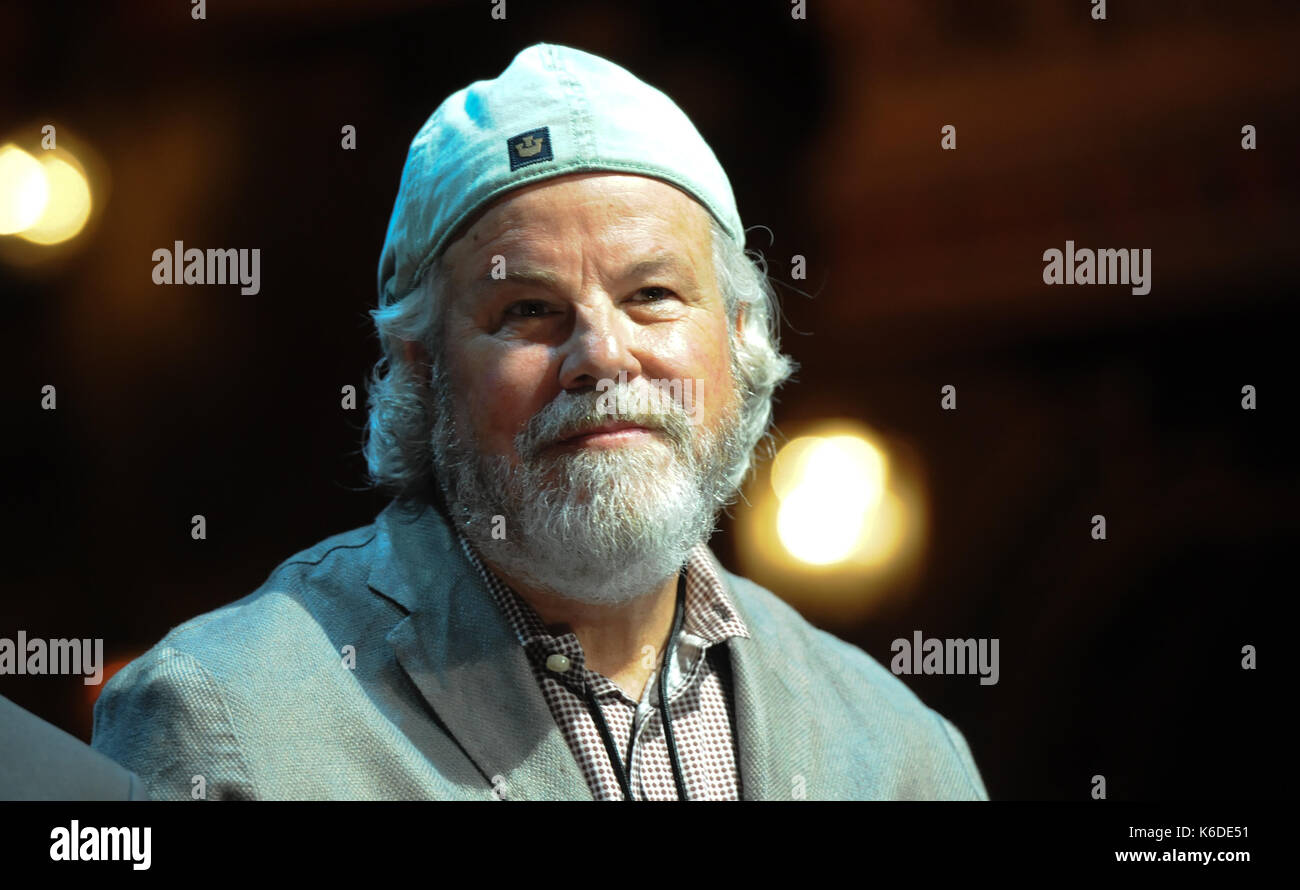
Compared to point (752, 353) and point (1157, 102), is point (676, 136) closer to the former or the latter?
point (752, 353)

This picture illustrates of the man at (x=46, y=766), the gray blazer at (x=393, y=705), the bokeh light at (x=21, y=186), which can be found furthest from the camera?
the bokeh light at (x=21, y=186)

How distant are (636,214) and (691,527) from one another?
54 centimetres

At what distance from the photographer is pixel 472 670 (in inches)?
83.3

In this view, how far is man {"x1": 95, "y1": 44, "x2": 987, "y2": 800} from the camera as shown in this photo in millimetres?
2006

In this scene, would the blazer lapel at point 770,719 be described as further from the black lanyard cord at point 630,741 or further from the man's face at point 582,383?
the man's face at point 582,383

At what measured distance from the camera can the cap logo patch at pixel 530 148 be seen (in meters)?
2.21

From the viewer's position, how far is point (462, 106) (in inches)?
94.0

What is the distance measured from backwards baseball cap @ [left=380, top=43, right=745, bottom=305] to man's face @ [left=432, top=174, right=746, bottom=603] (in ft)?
0.13

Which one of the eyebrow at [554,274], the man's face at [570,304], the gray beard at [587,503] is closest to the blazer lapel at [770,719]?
the gray beard at [587,503]

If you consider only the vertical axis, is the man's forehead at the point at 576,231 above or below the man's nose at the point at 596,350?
above

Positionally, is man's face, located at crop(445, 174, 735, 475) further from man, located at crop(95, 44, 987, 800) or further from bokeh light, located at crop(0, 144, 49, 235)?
bokeh light, located at crop(0, 144, 49, 235)

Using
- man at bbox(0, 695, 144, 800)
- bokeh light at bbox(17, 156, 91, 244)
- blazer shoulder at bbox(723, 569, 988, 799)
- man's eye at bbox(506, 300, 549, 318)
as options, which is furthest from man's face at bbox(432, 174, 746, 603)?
man at bbox(0, 695, 144, 800)

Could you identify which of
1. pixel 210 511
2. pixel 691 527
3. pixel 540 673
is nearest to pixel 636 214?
pixel 691 527

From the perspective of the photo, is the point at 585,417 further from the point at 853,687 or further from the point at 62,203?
the point at 62,203
